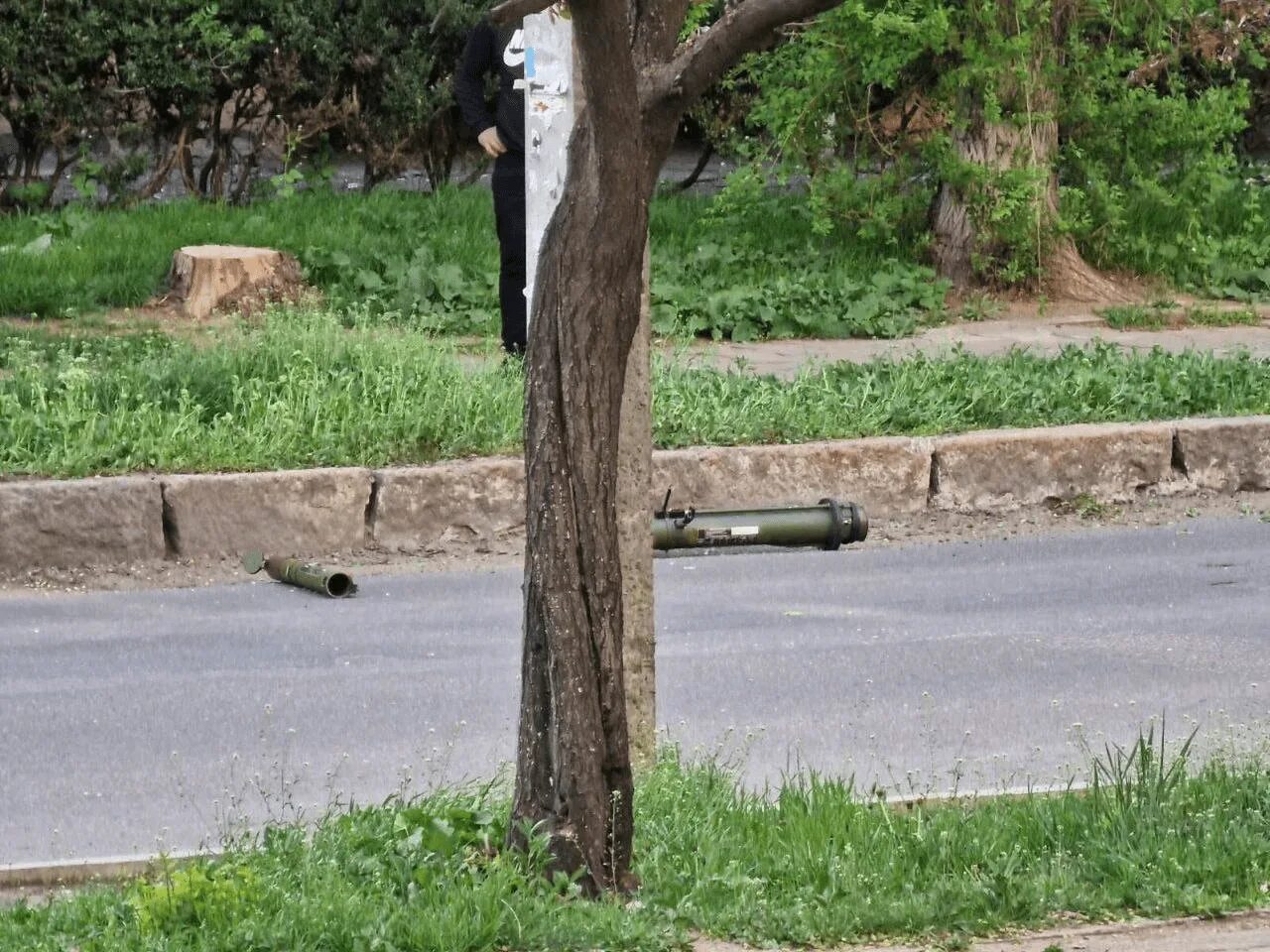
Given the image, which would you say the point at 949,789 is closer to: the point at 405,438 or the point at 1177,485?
the point at 405,438

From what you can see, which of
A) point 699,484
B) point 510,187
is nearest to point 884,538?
point 699,484

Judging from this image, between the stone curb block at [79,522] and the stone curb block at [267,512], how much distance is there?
0.30ft

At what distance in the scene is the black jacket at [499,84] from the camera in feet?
31.3

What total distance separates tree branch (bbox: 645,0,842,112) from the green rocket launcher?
197 centimetres

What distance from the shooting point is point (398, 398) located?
27.7 feet

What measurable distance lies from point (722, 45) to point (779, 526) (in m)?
2.42

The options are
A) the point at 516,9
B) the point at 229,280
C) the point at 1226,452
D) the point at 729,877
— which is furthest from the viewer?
the point at 229,280

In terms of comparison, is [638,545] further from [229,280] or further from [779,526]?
[229,280]

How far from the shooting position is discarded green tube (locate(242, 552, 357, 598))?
7148mm

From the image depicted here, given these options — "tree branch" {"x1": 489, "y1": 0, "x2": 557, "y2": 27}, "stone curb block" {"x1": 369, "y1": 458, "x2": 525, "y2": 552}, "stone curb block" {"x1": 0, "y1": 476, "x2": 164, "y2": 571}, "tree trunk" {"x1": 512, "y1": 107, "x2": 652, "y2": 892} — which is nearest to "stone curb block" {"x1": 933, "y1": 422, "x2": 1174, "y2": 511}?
"stone curb block" {"x1": 369, "y1": 458, "x2": 525, "y2": 552}

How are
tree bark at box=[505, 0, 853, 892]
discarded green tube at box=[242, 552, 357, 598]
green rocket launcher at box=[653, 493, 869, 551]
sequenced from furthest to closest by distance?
discarded green tube at box=[242, 552, 357, 598]
green rocket launcher at box=[653, 493, 869, 551]
tree bark at box=[505, 0, 853, 892]

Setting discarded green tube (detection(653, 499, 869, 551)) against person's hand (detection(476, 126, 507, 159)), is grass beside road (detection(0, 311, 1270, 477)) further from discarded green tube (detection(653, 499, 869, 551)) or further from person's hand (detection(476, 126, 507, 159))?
discarded green tube (detection(653, 499, 869, 551))

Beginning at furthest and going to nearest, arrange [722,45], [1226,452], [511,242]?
1. [511,242]
2. [1226,452]
3. [722,45]

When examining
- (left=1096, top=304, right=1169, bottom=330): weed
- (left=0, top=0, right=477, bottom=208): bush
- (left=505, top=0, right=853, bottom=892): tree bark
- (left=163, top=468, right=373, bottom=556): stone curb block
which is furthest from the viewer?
(left=0, top=0, right=477, bottom=208): bush
